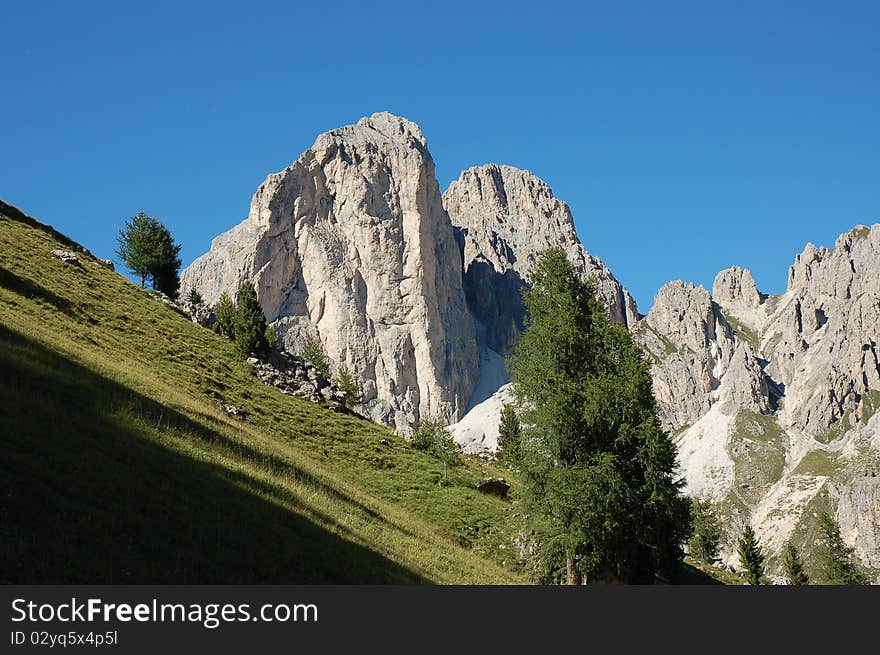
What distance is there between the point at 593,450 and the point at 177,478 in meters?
13.7

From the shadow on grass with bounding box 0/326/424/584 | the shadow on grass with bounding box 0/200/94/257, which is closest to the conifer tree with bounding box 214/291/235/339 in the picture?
the shadow on grass with bounding box 0/200/94/257

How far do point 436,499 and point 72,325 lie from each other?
20633 mm

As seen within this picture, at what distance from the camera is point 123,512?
13.2m

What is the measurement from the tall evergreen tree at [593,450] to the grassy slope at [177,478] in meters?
3.37

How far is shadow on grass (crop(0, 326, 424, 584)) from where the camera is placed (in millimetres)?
11039

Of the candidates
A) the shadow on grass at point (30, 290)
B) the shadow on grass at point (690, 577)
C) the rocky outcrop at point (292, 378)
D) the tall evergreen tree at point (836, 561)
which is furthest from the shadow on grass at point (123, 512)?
the tall evergreen tree at point (836, 561)

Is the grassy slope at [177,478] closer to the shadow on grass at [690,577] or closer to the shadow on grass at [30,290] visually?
the shadow on grass at [30,290]

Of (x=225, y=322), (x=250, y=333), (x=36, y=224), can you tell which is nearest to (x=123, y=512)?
(x=250, y=333)

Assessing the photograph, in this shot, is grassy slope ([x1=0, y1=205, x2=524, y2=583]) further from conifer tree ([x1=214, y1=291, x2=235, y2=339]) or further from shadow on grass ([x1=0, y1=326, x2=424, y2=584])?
conifer tree ([x1=214, y1=291, x2=235, y2=339])

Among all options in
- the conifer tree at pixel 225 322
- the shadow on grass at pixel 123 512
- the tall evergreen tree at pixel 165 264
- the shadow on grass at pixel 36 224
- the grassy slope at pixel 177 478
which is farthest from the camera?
the tall evergreen tree at pixel 165 264

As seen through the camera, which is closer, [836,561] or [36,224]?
[36,224]

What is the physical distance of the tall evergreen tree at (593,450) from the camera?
2231cm

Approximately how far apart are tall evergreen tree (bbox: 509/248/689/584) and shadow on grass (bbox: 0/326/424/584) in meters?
6.69

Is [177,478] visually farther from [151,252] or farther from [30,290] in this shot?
[151,252]
